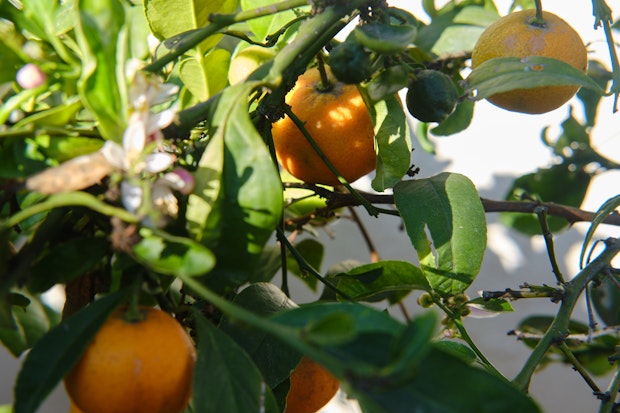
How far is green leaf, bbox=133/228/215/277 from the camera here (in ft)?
1.26

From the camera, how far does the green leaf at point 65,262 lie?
435 mm

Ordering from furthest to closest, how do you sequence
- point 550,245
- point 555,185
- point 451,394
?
point 555,185
point 550,245
point 451,394

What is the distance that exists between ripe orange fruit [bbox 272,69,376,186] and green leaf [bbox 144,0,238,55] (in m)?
0.11

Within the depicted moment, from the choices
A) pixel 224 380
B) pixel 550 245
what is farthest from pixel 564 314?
pixel 224 380

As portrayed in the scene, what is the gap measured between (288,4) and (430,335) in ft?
0.96

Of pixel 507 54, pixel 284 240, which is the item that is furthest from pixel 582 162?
pixel 284 240

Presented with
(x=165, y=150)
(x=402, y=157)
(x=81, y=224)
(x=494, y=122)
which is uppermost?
(x=494, y=122)

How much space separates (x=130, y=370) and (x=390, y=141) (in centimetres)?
30

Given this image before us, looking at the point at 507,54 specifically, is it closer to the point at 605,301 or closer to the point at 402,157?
the point at 402,157

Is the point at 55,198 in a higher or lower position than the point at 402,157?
lower

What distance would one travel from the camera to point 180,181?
1.35 ft

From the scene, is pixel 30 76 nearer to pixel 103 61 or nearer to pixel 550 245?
pixel 103 61

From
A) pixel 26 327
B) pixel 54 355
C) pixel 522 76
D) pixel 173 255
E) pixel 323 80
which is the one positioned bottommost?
pixel 26 327

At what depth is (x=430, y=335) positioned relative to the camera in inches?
12.8
